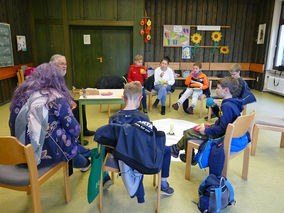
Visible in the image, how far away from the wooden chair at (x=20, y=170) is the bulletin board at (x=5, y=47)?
13.7 feet

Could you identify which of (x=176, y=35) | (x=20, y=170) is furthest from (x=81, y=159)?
(x=176, y=35)

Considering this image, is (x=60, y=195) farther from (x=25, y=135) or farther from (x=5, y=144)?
(x=5, y=144)

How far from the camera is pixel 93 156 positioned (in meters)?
1.82

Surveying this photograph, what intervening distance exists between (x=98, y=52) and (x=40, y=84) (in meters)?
5.58

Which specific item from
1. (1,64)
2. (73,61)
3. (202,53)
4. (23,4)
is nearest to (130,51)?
(73,61)

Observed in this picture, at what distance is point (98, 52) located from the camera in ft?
22.9

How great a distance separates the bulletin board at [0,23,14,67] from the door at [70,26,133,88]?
1912mm

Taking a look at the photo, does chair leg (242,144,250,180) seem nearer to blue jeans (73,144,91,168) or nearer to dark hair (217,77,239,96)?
dark hair (217,77,239,96)

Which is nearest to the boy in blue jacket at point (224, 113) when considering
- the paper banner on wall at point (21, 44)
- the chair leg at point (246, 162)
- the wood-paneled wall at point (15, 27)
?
the chair leg at point (246, 162)

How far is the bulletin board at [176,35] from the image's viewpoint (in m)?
6.93

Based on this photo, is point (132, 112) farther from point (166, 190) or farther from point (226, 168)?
point (226, 168)

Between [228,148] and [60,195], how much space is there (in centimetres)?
149

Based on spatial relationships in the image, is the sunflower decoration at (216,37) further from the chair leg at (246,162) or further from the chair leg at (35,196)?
the chair leg at (35,196)

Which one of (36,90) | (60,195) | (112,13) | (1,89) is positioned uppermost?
(112,13)
